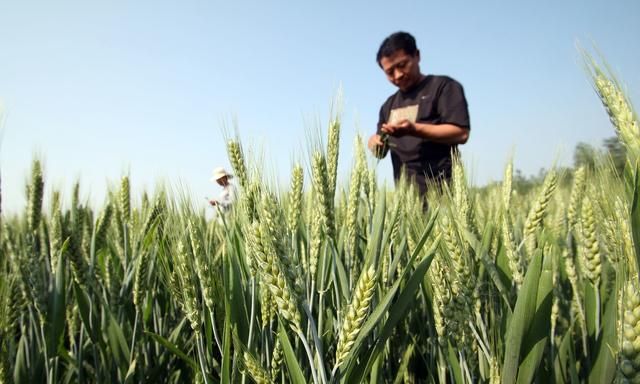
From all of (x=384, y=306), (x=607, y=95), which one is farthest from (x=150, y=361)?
(x=607, y=95)

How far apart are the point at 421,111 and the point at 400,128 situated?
85 cm

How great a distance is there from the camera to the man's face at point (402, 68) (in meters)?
3.35

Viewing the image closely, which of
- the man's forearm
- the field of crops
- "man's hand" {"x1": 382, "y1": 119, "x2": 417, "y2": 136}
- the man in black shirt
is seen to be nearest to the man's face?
the man in black shirt

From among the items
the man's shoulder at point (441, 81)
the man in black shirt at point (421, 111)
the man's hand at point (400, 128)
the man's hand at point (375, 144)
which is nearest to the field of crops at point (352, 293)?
the man's hand at point (375, 144)

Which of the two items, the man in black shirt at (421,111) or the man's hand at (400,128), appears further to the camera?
the man in black shirt at (421,111)

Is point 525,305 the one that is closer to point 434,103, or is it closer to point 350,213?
point 350,213

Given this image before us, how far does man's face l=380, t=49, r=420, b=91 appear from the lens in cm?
335

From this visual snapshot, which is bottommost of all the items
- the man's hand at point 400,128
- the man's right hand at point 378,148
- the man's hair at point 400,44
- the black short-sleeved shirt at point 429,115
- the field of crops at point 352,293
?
the field of crops at point 352,293

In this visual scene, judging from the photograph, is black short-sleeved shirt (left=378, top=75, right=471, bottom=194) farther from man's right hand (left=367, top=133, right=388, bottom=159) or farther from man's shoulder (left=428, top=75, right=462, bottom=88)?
man's right hand (left=367, top=133, right=388, bottom=159)

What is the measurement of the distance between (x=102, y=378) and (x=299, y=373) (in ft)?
3.13

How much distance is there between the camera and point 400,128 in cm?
250

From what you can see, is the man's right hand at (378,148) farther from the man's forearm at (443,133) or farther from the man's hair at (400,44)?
the man's hair at (400,44)

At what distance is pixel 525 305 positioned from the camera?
0.70 meters

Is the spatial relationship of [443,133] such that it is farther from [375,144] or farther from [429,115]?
[375,144]
